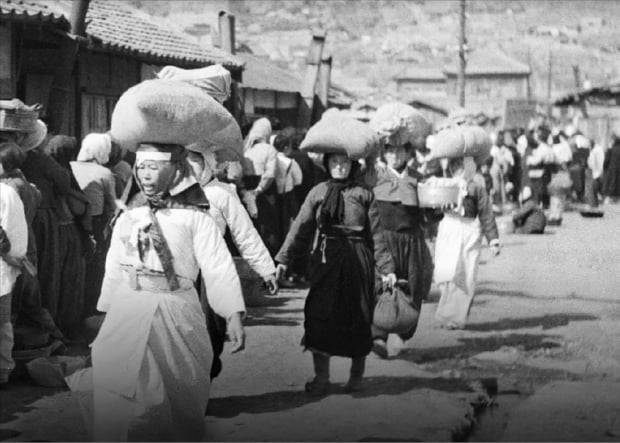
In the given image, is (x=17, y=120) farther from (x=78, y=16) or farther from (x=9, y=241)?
(x=78, y=16)

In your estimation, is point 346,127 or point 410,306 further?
point 410,306

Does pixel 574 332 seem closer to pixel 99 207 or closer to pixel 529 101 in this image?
pixel 99 207

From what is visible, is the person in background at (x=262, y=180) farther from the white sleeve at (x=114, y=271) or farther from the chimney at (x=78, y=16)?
the white sleeve at (x=114, y=271)

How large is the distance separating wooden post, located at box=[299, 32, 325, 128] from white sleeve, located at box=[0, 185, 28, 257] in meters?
12.3

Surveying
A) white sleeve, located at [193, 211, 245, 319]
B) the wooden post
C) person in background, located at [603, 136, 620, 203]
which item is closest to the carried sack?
white sleeve, located at [193, 211, 245, 319]

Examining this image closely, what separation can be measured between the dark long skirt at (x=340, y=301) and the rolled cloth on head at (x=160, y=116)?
2.15 metres

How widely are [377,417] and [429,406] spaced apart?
45cm

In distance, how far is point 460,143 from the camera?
9.95 metres

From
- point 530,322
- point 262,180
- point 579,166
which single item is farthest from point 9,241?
point 579,166

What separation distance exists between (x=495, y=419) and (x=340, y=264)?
1328 millimetres

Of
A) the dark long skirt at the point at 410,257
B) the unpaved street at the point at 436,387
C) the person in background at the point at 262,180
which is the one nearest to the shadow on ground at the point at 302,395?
the unpaved street at the point at 436,387

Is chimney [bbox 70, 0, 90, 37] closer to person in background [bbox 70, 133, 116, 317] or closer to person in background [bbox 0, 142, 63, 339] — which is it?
person in background [bbox 70, 133, 116, 317]

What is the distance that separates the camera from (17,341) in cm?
759

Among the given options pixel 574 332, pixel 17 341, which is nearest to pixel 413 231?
pixel 574 332
